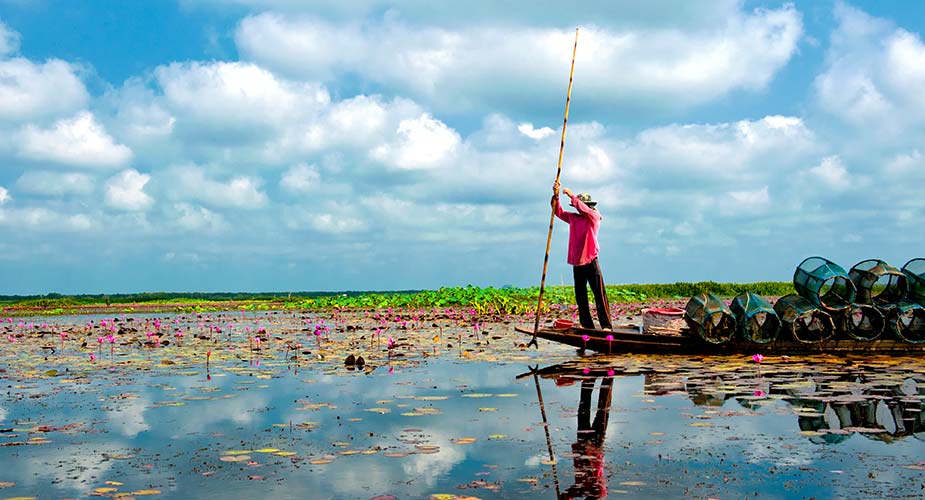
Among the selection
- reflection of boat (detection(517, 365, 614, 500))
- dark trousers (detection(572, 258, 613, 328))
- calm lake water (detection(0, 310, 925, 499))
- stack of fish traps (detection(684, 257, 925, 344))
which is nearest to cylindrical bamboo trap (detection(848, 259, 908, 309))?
stack of fish traps (detection(684, 257, 925, 344))

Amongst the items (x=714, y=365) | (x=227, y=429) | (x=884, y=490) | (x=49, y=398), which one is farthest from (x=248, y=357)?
(x=884, y=490)

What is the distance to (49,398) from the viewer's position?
27.0ft

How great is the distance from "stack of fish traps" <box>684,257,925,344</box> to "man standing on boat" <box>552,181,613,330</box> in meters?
1.40

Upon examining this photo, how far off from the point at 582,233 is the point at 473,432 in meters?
6.34

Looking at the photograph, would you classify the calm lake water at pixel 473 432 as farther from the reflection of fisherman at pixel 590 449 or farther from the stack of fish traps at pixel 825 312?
the stack of fish traps at pixel 825 312

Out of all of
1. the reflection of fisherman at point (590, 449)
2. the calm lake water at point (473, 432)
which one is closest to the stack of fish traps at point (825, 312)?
the calm lake water at point (473, 432)

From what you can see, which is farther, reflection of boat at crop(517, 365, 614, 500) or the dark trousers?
the dark trousers

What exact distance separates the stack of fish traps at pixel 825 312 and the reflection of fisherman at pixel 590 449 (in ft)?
12.2

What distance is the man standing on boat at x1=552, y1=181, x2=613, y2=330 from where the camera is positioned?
1188cm

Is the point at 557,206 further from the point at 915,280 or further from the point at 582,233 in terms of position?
the point at 915,280

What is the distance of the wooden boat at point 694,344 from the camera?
1120 centimetres

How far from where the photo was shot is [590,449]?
5.38 metres

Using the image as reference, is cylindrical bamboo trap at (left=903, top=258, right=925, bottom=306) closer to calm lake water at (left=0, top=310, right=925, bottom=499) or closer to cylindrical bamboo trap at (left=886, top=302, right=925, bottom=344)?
cylindrical bamboo trap at (left=886, top=302, right=925, bottom=344)

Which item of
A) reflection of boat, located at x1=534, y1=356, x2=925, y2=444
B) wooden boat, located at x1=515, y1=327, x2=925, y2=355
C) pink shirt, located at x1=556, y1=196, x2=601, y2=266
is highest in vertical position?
pink shirt, located at x1=556, y1=196, x2=601, y2=266
